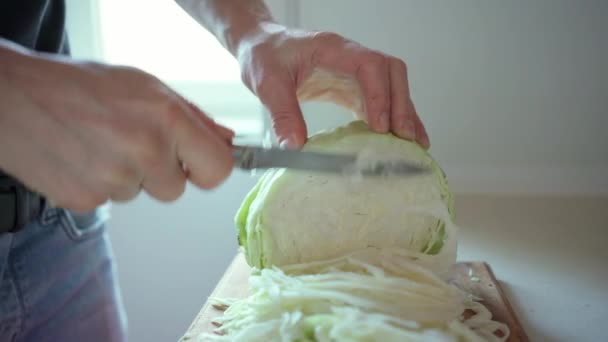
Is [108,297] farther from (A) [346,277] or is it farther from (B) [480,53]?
(B) [480,53]

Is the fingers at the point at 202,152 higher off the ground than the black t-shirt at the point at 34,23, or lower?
lower

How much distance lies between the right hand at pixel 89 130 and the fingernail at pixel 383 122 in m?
0.40

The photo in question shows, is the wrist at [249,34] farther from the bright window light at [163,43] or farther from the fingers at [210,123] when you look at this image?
the bright window light at [163,43]

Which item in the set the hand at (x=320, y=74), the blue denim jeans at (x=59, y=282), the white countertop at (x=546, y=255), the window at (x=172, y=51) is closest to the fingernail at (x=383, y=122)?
the hand at (x=320, y=74)

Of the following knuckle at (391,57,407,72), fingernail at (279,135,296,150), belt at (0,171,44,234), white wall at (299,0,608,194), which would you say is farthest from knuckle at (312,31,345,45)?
white wall at (299,0,608,194)

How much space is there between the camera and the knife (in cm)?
77

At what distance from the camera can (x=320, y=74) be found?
1074mm

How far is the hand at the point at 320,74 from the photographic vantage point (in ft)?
3.20

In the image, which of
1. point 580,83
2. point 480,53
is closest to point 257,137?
point 480,53

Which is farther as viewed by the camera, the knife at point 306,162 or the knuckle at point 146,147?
the knife at point 306,162

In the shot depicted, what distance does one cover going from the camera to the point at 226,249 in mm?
1937

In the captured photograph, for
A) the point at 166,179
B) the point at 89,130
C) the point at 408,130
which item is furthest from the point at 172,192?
the point at 408,130

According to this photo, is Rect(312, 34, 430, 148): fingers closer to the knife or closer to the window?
the knife

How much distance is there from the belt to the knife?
0.43 meters
